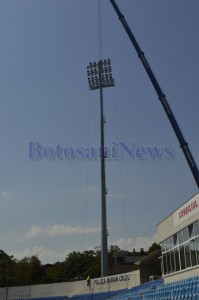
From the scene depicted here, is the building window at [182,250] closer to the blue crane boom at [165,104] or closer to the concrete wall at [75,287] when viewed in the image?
the blue crane boom at [165,104]

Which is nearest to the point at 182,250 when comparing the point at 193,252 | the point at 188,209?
the point at 193,252

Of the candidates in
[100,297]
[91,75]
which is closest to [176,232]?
[100,297]

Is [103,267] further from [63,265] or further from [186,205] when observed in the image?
[63,265]

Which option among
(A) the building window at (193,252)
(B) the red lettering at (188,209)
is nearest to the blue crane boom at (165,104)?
(B) the red lettering at (188,209)

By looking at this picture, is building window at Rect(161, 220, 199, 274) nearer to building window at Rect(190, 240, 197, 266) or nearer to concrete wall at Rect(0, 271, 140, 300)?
building window at Rect(190, 240, 197, 266)

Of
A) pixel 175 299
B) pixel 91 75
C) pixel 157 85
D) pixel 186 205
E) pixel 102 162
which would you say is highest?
pixel 91 75

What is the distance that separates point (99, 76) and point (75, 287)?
25335 millimetres

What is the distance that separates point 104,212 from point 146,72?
87.3ft

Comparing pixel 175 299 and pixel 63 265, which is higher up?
pixel 63 265

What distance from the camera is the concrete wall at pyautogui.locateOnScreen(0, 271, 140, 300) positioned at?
41156 mm

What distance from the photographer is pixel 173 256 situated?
23812mm

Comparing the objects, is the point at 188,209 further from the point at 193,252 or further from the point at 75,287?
the point at 75,287

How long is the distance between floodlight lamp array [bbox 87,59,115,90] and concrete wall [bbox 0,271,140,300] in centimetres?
2346

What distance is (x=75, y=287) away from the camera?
50.4 m
